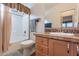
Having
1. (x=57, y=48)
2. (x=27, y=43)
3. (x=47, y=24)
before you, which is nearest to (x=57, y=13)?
(x=47, y=24)

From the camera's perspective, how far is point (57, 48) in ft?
4.86

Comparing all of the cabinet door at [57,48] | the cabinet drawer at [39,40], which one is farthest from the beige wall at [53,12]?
the cabinet door at [57,48]

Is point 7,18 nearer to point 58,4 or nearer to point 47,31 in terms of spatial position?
point 47,31

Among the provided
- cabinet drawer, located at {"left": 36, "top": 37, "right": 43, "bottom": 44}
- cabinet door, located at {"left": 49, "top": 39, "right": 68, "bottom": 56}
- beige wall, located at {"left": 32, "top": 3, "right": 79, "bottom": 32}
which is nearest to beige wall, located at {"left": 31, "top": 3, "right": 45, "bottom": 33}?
beige wall, located at {"left": 32, "top": 3, "right": 79, "bottom": 32}

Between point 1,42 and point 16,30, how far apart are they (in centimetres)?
27

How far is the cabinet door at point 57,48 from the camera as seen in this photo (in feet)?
4.60

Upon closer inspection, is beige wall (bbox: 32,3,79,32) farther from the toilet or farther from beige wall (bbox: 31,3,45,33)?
the toilet

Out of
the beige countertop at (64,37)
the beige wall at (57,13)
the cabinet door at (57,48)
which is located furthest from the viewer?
the beige wall at (57,13)

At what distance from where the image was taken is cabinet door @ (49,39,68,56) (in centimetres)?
140

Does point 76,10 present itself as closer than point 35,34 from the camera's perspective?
Yes

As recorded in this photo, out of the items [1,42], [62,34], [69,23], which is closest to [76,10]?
[69,23]

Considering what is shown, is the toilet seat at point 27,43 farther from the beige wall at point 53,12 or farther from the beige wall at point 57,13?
the beige wall at point 57,13

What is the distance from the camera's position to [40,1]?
1.54m

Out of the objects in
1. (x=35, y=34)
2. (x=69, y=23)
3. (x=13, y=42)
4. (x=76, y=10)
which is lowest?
(x=13, y=42)
